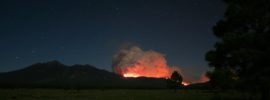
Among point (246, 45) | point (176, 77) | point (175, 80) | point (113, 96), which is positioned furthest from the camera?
point (176, 77)

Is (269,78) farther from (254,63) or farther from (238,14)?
(238,14)

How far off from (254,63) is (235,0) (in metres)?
5.49

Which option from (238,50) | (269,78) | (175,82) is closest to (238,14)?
(238,50)

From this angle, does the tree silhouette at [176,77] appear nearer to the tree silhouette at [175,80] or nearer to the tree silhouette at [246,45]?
the tree silhouette at [175,80]

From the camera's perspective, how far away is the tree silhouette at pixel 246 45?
21531mm

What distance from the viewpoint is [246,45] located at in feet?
73.8

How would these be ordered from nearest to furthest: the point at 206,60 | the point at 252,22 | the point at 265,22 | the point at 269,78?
the point at 269,78
the point at 265,22
the point at 252,22
the point at 206,60

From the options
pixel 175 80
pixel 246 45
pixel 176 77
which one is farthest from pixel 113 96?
pixel 176 77

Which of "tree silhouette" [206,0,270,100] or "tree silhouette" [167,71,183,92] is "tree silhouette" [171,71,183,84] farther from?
"tree silhouette" [206,0,270,100]

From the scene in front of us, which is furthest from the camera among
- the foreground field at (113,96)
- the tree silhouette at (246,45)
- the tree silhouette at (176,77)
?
the tree silhouette at (176,77)

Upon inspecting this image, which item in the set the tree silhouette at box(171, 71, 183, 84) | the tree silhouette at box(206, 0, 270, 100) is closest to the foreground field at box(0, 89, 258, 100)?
the tree silhouette at box(206, 0, 270, 100)

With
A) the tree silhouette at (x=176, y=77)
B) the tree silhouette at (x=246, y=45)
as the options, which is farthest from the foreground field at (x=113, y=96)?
the tree silhouette at (x=176, y=77)

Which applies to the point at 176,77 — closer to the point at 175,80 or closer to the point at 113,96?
the point at 175,80

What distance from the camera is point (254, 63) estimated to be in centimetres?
2253
